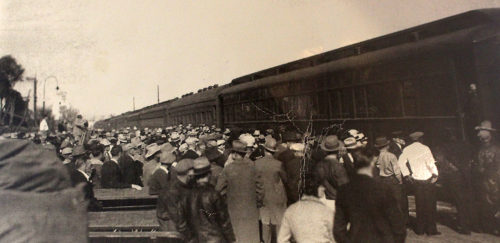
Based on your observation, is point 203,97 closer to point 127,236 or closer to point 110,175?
point 110,175

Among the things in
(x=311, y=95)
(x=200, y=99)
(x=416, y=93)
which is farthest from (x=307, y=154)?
(x=200, y=99)

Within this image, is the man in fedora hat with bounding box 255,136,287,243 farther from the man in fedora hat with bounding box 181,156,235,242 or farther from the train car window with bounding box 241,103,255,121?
the train car window with bounding box 241,103,255,121

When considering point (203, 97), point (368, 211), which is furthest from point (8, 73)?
point (203, 97)

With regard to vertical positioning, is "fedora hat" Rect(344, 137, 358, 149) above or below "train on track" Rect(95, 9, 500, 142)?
below

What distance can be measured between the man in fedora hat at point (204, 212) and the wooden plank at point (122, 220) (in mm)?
686

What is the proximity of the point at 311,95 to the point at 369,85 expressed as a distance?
1481mm

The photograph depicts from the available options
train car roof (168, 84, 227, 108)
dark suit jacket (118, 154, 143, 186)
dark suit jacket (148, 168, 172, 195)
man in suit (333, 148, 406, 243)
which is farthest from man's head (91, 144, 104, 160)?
train car roof (168, 84, 227, 108)

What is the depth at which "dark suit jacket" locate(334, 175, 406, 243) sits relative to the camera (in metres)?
2.48

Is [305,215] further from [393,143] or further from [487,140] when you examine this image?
[393,143]

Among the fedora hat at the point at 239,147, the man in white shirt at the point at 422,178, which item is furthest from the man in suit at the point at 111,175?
the man in white shirt at the point at 422,178

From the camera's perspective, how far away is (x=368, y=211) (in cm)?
252

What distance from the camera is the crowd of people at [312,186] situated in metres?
2.48

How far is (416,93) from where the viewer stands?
4.98 meters

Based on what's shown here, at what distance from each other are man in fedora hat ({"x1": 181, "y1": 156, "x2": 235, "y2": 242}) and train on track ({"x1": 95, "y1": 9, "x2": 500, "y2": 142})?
10.8 feet
